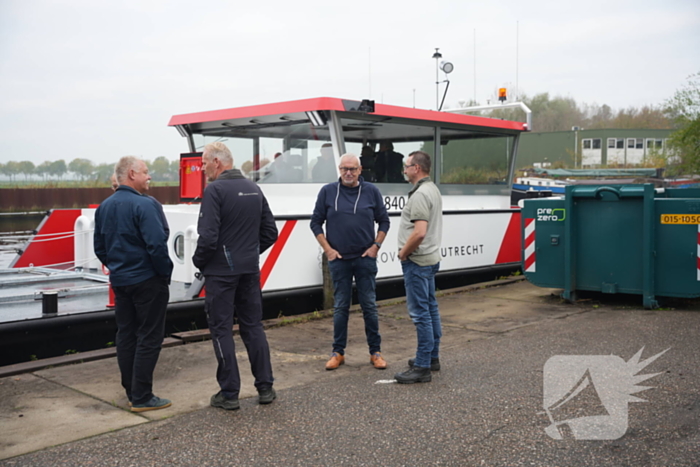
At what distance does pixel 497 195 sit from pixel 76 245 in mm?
6059

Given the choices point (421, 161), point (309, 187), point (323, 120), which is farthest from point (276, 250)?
point (421, 161)

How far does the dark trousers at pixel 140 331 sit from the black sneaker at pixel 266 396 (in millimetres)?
707

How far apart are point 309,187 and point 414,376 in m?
3.68

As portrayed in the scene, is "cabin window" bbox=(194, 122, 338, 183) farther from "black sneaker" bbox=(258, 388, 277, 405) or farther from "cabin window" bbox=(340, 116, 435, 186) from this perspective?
"black sneaker" bbox=(258, 388, 277, 405)

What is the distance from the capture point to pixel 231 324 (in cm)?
454

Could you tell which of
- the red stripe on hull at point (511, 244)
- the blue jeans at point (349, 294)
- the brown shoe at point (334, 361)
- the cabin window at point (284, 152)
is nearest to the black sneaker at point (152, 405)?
the brown shoe at point (334, 361)

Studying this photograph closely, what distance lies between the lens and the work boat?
7.52 m

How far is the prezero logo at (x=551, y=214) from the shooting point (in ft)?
27.8

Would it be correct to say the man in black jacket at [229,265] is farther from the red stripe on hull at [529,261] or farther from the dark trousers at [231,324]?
the red stripe on hull at [529,261]

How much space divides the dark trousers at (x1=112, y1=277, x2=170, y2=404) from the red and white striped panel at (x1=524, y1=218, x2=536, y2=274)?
216 inches

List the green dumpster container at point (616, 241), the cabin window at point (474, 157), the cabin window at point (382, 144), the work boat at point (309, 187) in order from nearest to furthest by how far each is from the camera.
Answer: the work boat at point (309, 187) < the green dumpster container at point (616, 241) < the cabin window at point (382, 144) < the cabin window at point (474, 157)

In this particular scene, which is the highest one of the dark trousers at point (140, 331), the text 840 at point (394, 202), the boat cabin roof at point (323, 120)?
the boat cabin roof at point (323, 120)

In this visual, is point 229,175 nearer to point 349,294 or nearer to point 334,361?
point 349,294

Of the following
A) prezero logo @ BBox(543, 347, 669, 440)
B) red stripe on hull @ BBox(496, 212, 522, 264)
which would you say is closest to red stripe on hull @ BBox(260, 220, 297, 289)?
prezero logo @ BBox(543, 347, 669, 440)
